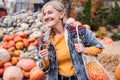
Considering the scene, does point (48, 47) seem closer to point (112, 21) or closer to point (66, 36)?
point (66, 36)

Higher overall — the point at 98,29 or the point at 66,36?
the point at 66,36

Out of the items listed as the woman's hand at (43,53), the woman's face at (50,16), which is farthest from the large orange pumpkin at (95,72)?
the woman's face at (50,16)

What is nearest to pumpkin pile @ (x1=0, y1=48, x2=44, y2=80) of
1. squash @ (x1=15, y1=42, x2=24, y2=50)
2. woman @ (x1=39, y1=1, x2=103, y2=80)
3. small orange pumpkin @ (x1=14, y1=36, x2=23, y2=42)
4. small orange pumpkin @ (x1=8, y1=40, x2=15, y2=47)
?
squash @ (x1=15, y1=42, x2=24, y2=50)

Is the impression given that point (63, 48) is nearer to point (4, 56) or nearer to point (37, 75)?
point (37, 75)

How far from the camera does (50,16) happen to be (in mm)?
3568

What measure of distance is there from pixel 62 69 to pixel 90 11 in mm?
10400

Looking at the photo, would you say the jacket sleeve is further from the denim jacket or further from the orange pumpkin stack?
the orange pumpkin stack

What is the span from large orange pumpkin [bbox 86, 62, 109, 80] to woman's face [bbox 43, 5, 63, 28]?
1.75 ft

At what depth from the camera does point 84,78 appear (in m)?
3.56

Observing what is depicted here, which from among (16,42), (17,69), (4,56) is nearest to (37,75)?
(17,69)

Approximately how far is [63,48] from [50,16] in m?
0.34

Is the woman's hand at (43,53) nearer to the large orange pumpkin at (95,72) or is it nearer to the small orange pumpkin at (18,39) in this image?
the large orange pumpkin at (95,72)

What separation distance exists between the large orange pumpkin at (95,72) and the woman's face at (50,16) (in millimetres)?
533

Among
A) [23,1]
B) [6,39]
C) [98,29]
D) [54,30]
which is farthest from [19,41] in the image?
[23,1]
